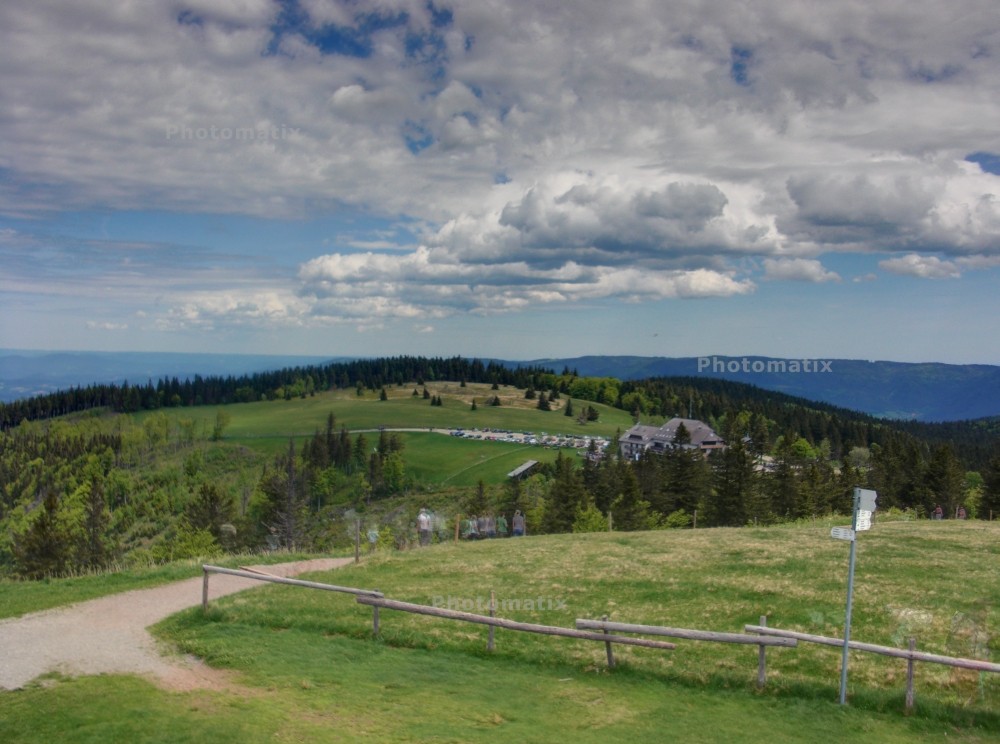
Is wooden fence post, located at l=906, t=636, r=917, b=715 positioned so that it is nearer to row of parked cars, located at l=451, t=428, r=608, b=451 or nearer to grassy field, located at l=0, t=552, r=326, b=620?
grassy field, located at l=0, t=552, r=326, b=620

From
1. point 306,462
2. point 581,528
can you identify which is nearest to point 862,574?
point 581,528

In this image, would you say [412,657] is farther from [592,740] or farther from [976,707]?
[976,707]

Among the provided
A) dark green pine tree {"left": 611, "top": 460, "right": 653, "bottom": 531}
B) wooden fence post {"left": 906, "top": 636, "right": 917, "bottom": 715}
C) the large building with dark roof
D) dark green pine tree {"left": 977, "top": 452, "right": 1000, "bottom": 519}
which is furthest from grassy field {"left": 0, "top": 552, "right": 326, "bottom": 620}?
the large building with dark roof

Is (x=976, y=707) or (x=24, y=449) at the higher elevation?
(x=976, y=707)

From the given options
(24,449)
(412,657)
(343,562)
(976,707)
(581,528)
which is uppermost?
(976,707)

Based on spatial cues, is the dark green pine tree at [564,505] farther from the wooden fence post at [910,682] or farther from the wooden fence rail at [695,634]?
the wooden fence post at [910,682]

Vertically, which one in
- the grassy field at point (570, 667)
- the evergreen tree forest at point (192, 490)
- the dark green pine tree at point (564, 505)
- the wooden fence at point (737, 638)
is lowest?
the evergreen tree forest at point (192, 490)

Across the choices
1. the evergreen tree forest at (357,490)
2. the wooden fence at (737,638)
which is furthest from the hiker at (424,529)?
the wooden fence at (737,638)
